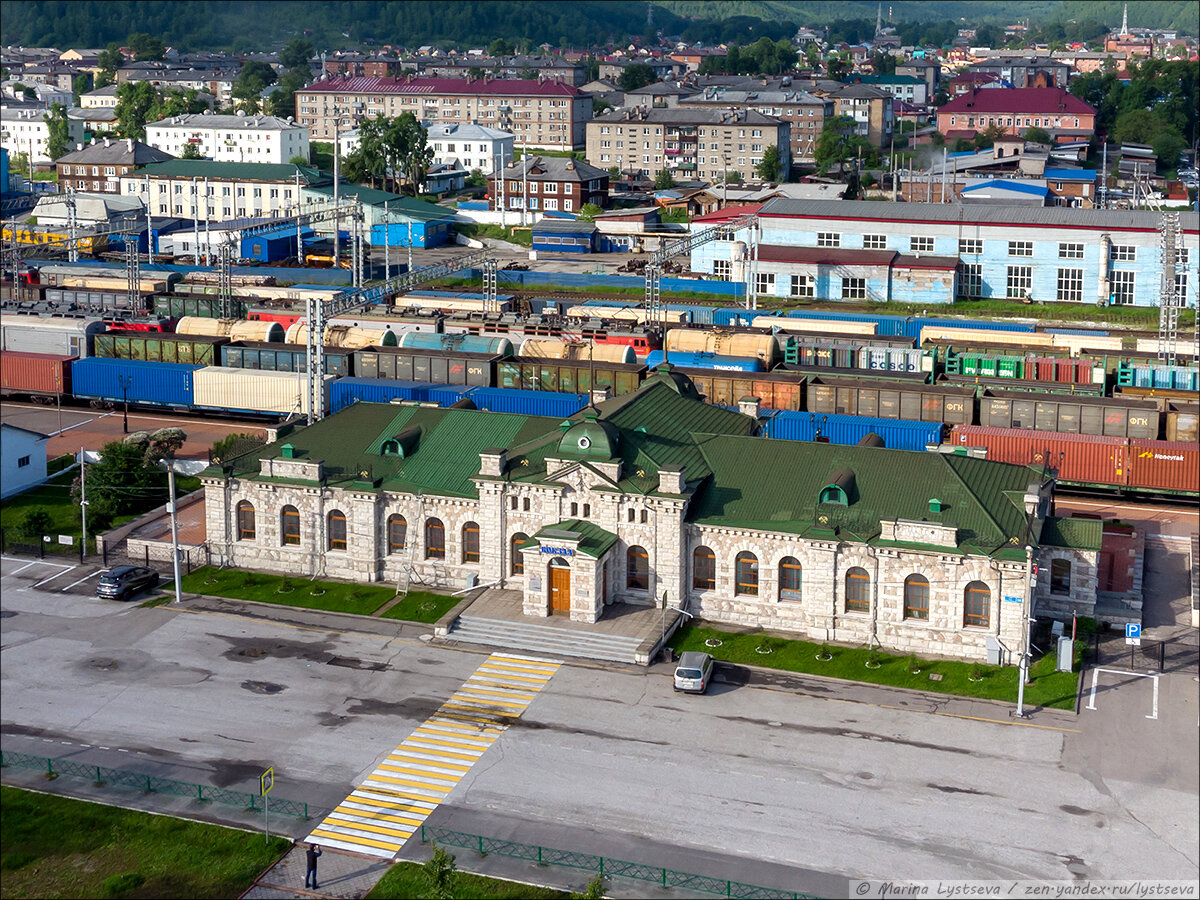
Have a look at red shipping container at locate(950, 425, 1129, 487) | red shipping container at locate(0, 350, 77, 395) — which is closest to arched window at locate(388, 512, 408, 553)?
red shipping container at locate(950, 425, 1129, 487)

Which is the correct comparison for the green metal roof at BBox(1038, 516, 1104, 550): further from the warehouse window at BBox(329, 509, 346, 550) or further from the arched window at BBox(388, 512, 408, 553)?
the warehouse window at BBox(329, 509, 346, 550)

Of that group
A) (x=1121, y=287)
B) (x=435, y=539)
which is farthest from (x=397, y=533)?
(x=1121, y=287)

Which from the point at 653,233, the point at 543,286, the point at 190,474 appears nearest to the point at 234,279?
the point at 543,286

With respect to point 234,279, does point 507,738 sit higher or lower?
lower

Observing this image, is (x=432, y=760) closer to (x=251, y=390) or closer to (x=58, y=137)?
(x=251, y=390)

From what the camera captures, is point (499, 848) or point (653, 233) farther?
point (653, 233)

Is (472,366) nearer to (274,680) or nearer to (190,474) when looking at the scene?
(190,474)
